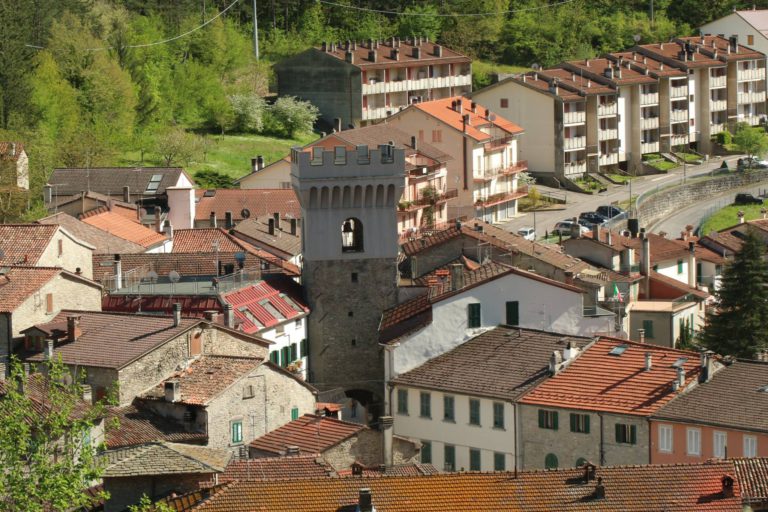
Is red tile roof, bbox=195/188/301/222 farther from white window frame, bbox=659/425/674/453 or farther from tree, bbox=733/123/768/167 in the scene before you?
tree, bbox=733/123/768/167

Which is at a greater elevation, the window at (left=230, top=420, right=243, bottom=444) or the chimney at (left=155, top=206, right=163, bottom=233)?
the chimney at (left=155, top=206, right=163, bottom=233)

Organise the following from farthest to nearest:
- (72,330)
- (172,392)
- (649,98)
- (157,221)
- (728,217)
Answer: (649,98), (728,217), (157,221), (72,330), (172,392)

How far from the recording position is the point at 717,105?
152 metres

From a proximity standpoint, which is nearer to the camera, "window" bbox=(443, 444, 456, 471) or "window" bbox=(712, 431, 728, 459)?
"window" bbox=(712, 431, 728, 459)

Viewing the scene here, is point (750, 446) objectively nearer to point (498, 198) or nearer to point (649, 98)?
point (498, 198)

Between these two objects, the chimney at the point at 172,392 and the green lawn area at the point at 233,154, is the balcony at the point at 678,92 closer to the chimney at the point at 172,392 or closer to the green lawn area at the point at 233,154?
the green lawn area at the point at 233,154

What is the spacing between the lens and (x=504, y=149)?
→ 405ft

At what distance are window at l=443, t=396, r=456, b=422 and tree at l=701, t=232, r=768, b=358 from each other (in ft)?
46.8

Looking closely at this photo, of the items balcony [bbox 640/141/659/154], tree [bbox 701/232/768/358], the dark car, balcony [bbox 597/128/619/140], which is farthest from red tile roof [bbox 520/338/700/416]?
balcony [bbox 640/141/659/154]

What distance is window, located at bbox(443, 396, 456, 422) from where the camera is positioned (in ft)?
217

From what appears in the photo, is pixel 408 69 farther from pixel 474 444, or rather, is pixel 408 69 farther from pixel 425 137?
pixel 474 444

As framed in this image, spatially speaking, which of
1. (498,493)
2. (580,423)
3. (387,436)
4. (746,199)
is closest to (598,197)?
(746,199)

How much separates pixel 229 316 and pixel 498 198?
50726mm

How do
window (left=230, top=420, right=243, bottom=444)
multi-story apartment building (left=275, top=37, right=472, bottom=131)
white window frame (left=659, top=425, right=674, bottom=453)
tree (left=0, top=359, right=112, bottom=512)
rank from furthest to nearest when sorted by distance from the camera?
multi-story apartment building (left=275, top=37, right=472, bottom=131) → window (left=230, top=420, right=243, bottom=444) → white window frame (left=659, top=425, right=674, bottom=453) → tree (left=0, top=359, right=112, bottom=512)
